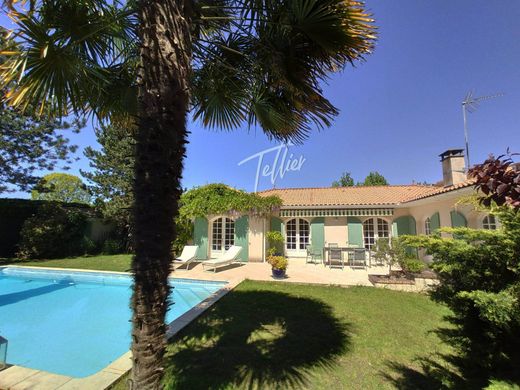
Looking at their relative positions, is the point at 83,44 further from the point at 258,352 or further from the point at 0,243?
the point at 0,243

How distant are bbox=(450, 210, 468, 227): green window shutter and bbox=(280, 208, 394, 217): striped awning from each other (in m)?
8.51

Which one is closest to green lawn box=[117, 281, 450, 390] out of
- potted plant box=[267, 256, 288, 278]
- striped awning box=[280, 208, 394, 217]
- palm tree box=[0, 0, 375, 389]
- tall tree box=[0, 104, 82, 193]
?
palm tree box=[0, 0, 375, 389]

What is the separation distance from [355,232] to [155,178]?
23.6 meters

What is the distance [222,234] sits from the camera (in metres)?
24.9

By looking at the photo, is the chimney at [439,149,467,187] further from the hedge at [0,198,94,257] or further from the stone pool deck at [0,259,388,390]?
the hedge at [0,198,94,257]

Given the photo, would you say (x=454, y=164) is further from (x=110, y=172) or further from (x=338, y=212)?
(x=110, y=172)

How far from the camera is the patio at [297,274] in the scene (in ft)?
50.9

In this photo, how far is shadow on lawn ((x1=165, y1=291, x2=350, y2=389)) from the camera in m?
5.45

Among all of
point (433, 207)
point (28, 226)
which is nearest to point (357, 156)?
point (433, 207)

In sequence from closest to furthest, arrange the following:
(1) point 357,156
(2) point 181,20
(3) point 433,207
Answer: (2) point 181,20 → (3) point 433,207 → (1) point 357,156

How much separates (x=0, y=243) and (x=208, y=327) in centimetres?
2626

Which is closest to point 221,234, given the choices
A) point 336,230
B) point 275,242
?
point 275,242

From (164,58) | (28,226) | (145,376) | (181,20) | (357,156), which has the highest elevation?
(357,156)

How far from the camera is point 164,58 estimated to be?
3369 millimetres
